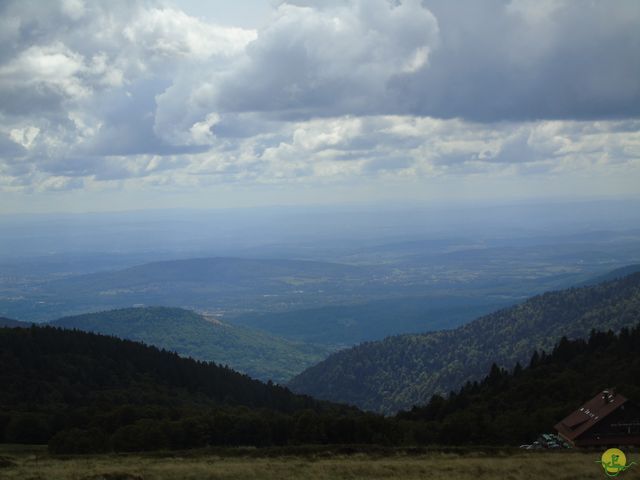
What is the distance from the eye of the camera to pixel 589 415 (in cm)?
4997

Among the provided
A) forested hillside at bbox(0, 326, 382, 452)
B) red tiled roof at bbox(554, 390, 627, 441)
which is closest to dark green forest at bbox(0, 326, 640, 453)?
forested hillside at bbox(0, 326, 382, 452)

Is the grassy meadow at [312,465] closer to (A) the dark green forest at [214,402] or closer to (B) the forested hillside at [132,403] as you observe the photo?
(A) the dark green forest at [214,402]

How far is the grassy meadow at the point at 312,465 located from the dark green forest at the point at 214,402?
11.6 m

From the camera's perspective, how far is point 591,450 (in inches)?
1793

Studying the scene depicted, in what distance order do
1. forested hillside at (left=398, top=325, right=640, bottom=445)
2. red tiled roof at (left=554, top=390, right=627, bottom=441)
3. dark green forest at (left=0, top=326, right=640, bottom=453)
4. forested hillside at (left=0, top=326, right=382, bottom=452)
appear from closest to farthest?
red tiled roof at (left=554, top=390, right=627, bottom=441) < forested hillside at (left=0, top=326, right=382, bottom=452) < dark green forest at (left=0, top=326, right=640, bottom=453) < forested hillside at (left=398, top=325, right=640, bottom=445)

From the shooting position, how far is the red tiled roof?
48.4 metres

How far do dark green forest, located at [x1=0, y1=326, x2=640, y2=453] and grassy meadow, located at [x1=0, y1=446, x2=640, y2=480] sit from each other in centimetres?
1162

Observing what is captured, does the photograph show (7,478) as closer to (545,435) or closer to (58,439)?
(58,439)

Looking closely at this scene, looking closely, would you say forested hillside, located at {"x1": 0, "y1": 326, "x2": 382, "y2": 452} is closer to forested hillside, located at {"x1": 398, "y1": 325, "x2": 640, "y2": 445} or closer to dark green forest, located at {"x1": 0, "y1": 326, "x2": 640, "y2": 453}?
dark green forest, located at {"x1": 0, "y1": 326, "x2": 640, "y2": 453}

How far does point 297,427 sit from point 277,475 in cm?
2493

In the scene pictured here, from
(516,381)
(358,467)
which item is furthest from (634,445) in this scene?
(516,381)

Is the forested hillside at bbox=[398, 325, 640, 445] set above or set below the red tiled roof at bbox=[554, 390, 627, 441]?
below

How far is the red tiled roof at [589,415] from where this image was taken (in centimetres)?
4838

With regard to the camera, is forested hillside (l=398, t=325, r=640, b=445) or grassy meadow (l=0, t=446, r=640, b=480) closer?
grassy meadow (l=0, t=446, r=640, b=480)
